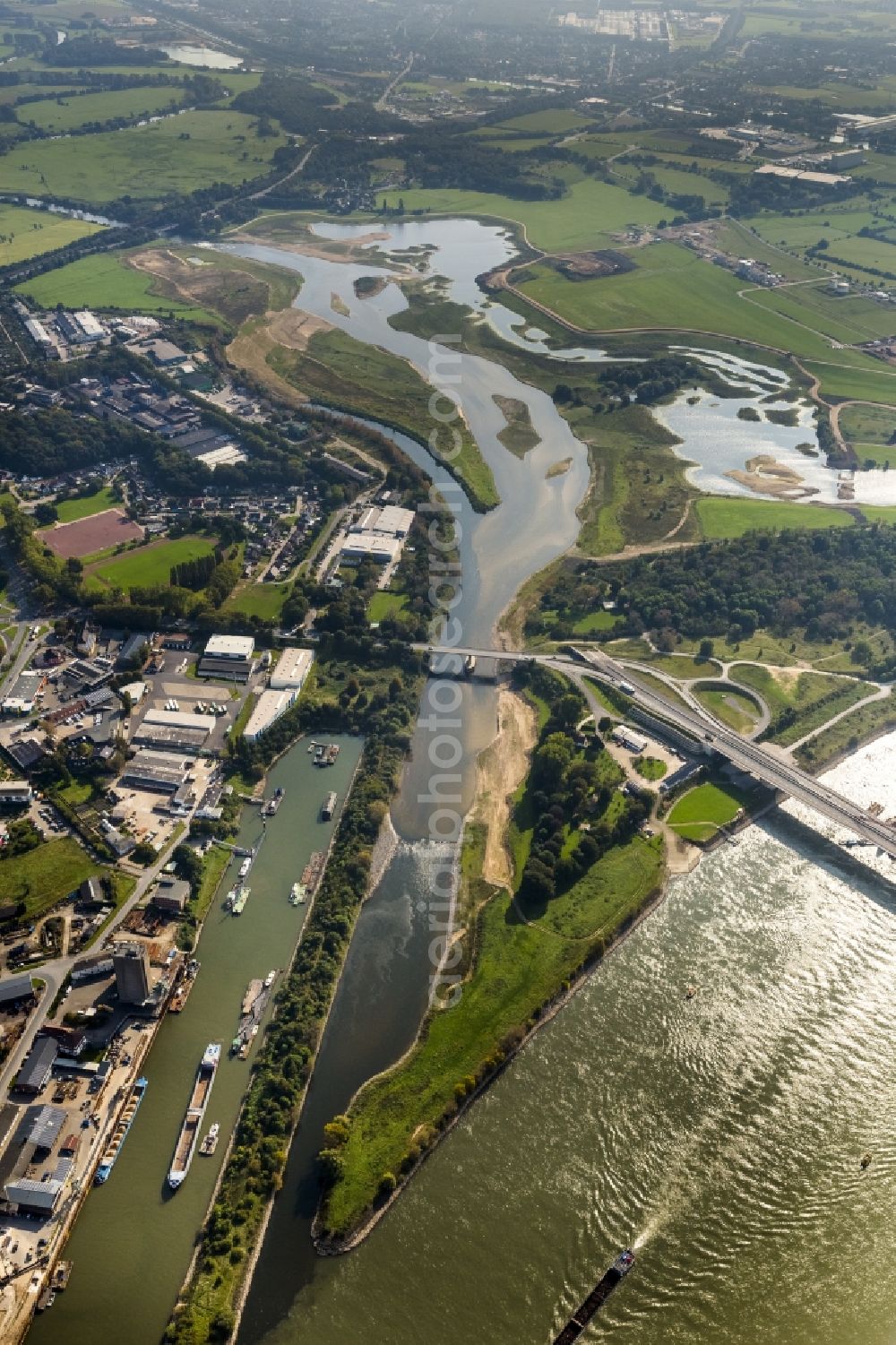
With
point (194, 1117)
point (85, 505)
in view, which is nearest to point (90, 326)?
point (85, 505)

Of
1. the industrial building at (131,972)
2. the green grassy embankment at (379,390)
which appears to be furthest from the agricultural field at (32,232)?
the industrial building at (131,972)

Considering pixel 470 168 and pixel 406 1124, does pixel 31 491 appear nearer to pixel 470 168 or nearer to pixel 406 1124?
pixel 406 1124

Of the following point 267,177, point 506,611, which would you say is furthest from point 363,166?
point 506,611

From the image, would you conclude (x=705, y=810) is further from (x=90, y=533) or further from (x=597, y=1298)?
(x=90, y=533)

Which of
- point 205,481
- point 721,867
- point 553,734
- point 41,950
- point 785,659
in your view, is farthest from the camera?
point 205,481

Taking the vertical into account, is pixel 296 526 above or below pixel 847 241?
below

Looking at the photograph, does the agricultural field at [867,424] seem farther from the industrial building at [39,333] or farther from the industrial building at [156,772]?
the industrial building at [39,333]
